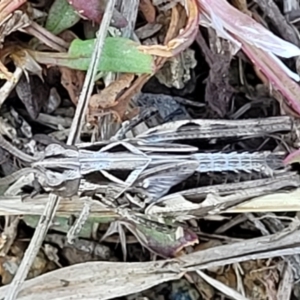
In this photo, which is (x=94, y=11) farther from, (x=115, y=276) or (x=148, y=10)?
(x=115, y=276)

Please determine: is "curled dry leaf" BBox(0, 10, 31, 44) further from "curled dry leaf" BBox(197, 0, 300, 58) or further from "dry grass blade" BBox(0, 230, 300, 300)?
"dry grass blade" BBox(0, 230, 300, 300)

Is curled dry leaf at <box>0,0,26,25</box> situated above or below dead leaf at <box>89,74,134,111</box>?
above

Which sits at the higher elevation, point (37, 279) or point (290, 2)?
point (290, 2)

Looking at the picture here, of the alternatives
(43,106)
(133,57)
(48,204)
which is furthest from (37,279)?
(133,57)

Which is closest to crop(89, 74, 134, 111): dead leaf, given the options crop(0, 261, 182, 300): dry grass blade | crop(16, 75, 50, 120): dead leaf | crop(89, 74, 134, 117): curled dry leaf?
crop(89, 74, 134, 117): curled dry leaf

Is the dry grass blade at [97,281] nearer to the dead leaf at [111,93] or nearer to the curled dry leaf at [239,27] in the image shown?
the dead leaf at [111,93]

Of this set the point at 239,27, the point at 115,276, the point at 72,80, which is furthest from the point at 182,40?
the point at 115,276

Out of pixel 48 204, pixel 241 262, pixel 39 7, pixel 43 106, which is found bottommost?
pixel 241 262

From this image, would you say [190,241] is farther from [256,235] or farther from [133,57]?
[133,57]
